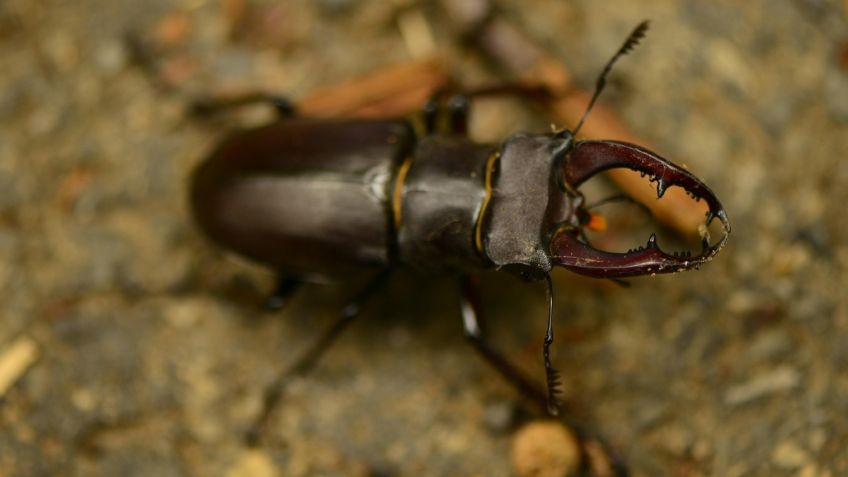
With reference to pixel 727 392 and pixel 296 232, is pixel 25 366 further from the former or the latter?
pixel 727 392

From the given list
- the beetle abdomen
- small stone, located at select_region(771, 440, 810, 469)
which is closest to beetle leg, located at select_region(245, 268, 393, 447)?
the beetle abdomen

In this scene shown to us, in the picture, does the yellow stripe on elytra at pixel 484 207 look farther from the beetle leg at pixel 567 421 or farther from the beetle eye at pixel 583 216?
the beetle leg at pixel 567 421

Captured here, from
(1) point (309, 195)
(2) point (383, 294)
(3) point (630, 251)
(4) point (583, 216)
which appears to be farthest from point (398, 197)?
(3) point (630, 251)

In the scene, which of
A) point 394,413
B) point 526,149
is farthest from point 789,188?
point 394,413

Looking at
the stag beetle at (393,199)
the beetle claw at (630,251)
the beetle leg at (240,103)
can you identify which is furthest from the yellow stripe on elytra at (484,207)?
the beetle leg at (240,103)

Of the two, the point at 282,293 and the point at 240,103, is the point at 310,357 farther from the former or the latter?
the point at 240,103

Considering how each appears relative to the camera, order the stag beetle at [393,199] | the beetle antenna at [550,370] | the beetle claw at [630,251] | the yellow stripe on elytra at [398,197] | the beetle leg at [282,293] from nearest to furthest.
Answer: the beetle claw at [630,251] → the beetle antenna at [550,370] → the stag beetle at [393,199] → the yellow stripe on elytra at [398,197] → the beetle leg at [282,293]

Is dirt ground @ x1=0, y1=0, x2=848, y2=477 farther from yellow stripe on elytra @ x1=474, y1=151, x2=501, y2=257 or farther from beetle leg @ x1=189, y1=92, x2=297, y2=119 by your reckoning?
yellow stripe on elytra @ x1=474, y1=151, x2=501, y2=257
